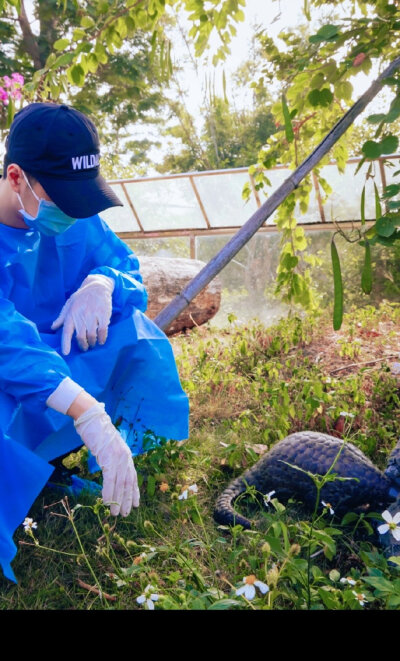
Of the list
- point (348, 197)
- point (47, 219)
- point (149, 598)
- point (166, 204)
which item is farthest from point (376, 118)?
point (166, 204)

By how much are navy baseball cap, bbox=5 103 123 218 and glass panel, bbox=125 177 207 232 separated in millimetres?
5489

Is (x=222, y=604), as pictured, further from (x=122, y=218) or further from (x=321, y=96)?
(x=122, y=218)

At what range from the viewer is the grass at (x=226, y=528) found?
1.36 metres

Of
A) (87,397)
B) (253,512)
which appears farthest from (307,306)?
(87,397)

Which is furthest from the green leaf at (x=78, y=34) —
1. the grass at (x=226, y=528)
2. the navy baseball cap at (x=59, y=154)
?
the grass at (x=226, y=528)

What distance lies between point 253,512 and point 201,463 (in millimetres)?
294

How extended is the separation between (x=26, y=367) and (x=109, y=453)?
13.4 inches

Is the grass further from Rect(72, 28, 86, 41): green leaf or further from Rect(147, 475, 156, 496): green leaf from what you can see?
Rect(72, 28, 86, 41): green leaf

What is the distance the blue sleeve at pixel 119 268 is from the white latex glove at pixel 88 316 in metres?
0.13

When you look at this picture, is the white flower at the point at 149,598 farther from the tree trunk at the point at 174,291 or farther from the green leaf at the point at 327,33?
the tree trunk at the point at 174,291

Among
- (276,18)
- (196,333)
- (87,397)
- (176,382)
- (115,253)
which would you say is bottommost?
(196,333)

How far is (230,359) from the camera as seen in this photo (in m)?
3.49
